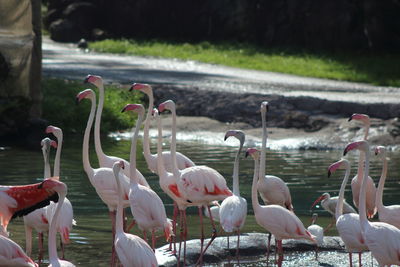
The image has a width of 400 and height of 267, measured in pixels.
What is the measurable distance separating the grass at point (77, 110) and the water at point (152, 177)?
0.53m

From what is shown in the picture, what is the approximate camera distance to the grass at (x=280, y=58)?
21.6m

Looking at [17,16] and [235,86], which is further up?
[17,16]

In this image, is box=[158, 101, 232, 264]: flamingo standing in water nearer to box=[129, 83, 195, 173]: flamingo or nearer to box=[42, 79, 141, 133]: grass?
box=[129, 83, 195, 173]: flamingo

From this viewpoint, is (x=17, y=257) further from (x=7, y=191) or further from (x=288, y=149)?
(x=288, y=149)

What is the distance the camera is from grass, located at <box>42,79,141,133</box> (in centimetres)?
1623

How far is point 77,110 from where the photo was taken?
16547 mm

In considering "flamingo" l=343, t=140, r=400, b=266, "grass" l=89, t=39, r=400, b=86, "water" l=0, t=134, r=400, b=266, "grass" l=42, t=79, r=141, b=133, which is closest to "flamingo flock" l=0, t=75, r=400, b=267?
"flamingo" l=343, t=140, r=400, b=266

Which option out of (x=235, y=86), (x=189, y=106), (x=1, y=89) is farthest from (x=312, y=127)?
(x=1, y=89)

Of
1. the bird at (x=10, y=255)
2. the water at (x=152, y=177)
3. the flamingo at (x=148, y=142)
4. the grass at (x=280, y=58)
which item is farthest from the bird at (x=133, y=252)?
the grass at (x=280, y=58)

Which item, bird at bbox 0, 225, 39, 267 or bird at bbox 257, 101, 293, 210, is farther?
bird at bbox 257, 101, 293, 210

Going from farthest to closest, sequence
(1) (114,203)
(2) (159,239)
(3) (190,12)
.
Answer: (3) (190,12) < (2) (159,239) < (1) (114,203)

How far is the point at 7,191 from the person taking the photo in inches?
264

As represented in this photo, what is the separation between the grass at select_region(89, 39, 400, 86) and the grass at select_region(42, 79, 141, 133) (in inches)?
247

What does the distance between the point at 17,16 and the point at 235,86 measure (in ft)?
18.4
